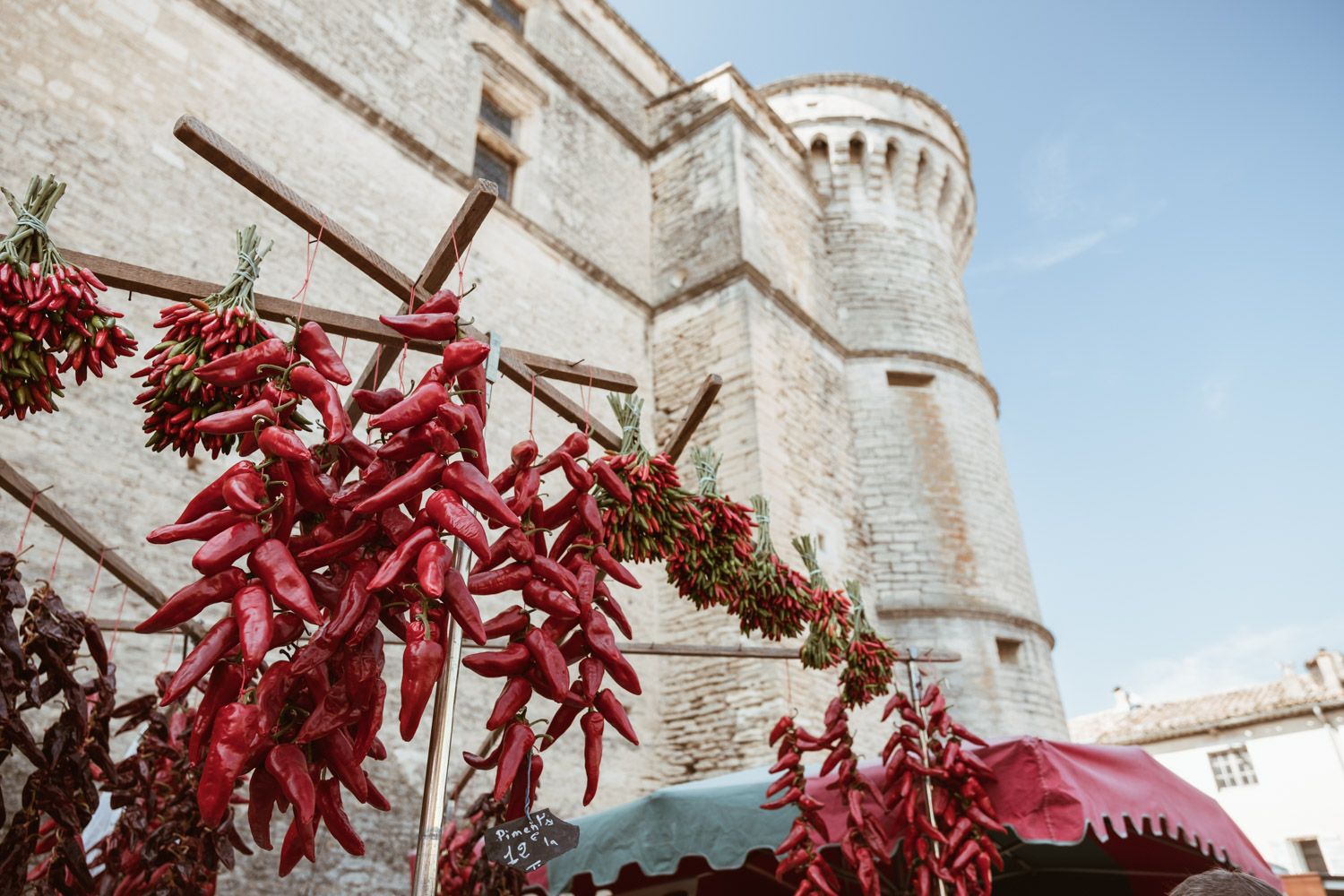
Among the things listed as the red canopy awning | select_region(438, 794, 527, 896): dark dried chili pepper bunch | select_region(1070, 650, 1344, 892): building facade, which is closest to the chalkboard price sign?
the red canopy awning

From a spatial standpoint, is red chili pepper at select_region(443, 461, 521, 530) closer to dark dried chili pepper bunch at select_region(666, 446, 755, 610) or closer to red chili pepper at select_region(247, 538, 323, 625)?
red chili pepper at select_region(247, 538, 323, 625)

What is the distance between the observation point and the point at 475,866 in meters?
4.38

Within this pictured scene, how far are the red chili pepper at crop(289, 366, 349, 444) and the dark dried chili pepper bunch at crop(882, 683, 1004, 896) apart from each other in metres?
2.86

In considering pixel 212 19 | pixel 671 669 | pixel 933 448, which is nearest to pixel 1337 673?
pixel 933 448

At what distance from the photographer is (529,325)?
9500 millimetres

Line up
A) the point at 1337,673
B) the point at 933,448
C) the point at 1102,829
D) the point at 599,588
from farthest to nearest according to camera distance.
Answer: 1. the point at 1337,673
2. the point at 933,448
3. the point at 1102,829
4. the point at 599,588

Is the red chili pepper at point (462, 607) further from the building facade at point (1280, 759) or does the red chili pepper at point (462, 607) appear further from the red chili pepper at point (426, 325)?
the building facade at point (1280, 759)

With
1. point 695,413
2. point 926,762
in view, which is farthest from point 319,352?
point 926,762

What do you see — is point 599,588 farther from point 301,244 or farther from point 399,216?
point 399,216

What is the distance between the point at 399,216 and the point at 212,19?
7.60ft

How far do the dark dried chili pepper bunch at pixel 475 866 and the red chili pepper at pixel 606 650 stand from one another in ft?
8.02

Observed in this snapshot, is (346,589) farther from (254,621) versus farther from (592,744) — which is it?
(592,744)

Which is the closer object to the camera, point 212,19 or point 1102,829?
point 1102,829

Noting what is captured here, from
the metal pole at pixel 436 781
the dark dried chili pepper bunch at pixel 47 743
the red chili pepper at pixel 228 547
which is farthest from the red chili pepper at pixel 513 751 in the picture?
the dark dried chili pepper bunch at pixel 47 743
